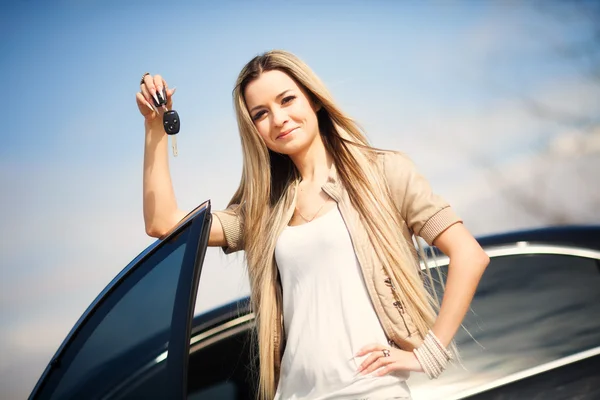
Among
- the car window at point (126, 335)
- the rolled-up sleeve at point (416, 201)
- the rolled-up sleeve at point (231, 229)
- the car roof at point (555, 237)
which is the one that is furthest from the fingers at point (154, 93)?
the car roof at point (555, 237)

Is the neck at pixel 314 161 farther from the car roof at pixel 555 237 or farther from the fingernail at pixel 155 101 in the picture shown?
the car roof at pixel 555 237

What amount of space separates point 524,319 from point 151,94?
1.24m

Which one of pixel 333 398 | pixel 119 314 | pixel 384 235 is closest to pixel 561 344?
pixel 384 235

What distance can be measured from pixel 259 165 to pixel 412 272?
542mm

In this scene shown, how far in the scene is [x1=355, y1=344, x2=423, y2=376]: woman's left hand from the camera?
1373mm

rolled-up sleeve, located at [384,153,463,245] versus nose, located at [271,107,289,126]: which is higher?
nose, located at [271,107,289,126]

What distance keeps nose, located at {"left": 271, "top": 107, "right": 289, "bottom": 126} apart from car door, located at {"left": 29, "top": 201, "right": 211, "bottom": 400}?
0.54 meters

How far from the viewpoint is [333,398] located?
1.37 metres

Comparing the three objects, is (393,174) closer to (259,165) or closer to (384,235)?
(384,235)

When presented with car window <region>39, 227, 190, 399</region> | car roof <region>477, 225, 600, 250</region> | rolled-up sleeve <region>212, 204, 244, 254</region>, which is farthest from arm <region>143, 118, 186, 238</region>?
car roof <region>477, 225, 600, 250</region>

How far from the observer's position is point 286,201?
1.73 m

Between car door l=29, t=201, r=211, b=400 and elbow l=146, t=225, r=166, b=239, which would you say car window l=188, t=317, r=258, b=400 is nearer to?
elbow l=146, t=225, r=166, b=239

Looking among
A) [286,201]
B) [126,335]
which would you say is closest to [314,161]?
[286,201]

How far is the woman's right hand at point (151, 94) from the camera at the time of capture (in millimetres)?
1531
